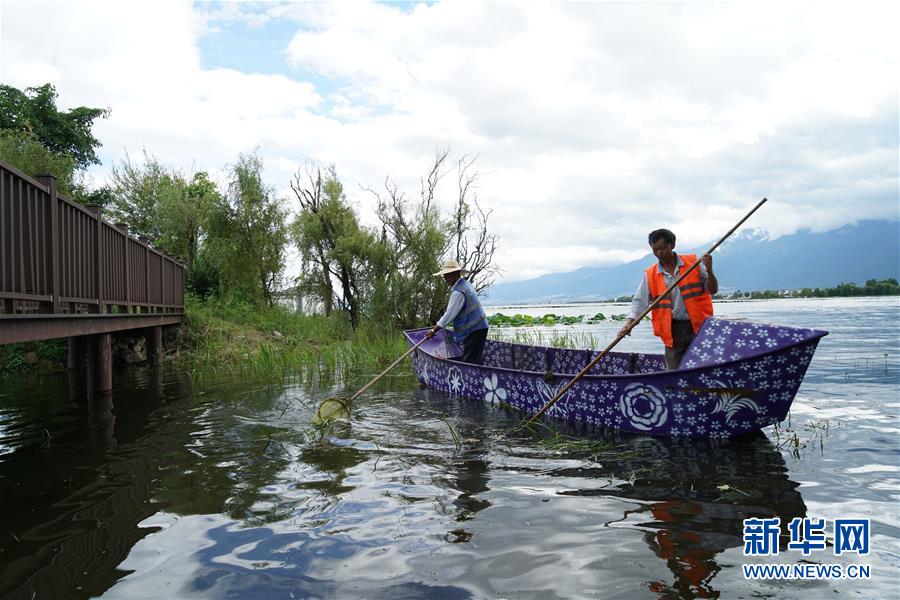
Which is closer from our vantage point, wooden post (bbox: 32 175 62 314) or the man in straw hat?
wooden post (bbox: 32 175 62 314)

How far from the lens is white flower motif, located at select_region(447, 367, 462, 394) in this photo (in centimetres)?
786

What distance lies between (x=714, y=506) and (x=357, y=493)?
246 cm

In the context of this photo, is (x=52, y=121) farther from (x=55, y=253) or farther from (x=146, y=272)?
(x=55, y=253)

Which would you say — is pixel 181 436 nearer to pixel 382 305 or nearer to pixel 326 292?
pixel 382 305

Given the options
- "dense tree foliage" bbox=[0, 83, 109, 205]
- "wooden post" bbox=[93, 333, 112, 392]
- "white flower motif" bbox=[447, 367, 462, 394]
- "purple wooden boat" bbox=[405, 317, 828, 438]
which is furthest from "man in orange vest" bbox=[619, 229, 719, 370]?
"dense tree foliage" bbox=[0, 83, 109, 205]

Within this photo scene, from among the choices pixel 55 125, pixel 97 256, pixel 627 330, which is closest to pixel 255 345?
pixel 97 256

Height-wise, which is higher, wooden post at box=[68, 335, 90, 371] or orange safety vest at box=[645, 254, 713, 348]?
orange safety vest at box=[645, 254, 713, 348]

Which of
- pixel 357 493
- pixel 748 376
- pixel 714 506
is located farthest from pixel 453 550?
pixel 748 376

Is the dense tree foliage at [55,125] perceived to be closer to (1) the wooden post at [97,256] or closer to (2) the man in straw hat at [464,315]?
(1) the wooden post at [97,256]

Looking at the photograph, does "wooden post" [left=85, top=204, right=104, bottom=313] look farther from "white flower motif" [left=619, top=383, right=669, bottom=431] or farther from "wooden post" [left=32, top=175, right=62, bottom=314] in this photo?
"white flower motif" [left=619, top=383, right=669, bottom=431]

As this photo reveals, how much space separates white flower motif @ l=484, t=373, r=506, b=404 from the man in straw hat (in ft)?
3.98

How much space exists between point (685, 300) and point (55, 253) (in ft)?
20.8

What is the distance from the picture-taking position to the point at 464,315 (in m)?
8.40

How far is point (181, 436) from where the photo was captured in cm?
612
